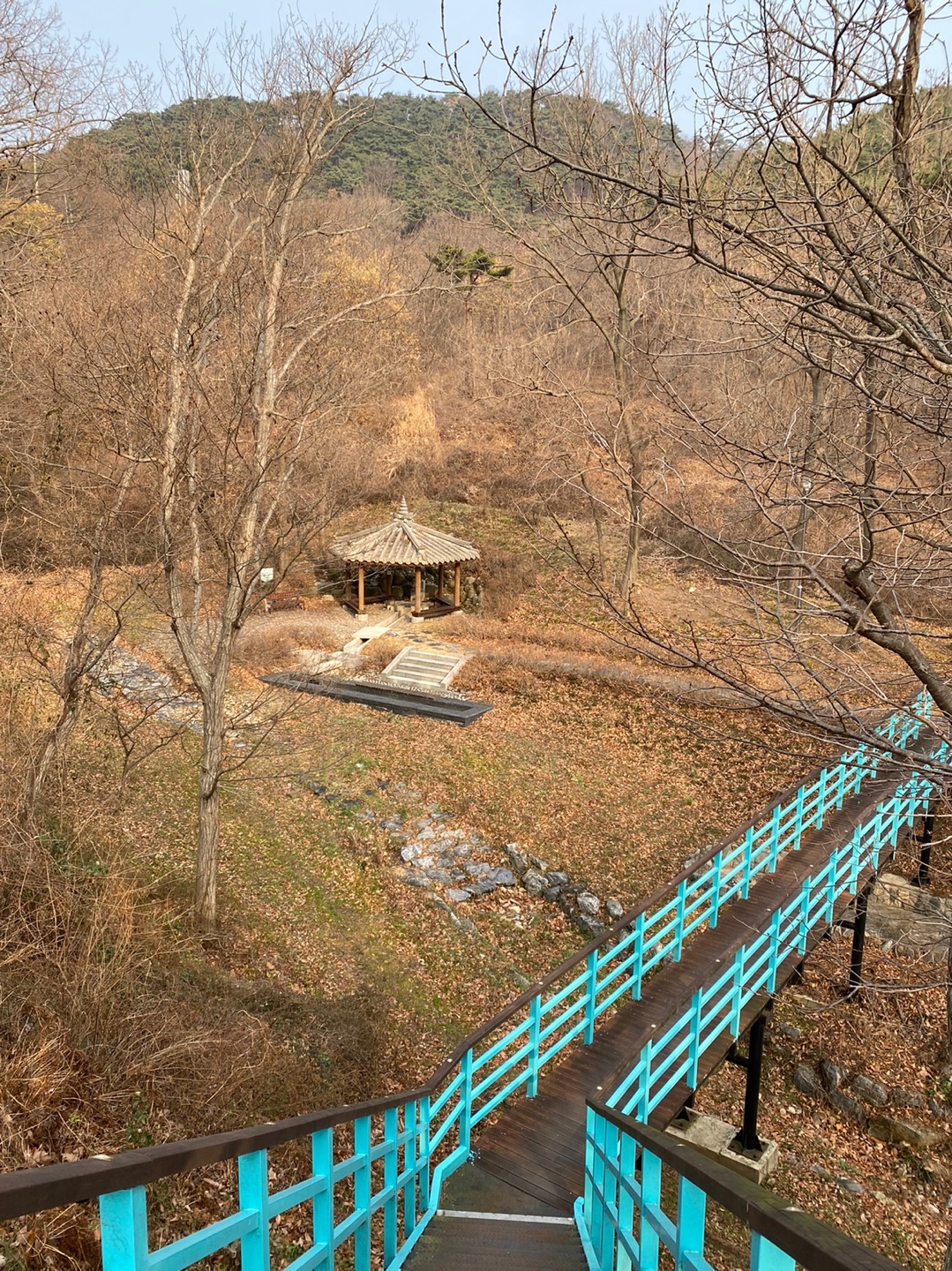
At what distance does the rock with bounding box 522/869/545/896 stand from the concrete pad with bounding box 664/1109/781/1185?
402cm

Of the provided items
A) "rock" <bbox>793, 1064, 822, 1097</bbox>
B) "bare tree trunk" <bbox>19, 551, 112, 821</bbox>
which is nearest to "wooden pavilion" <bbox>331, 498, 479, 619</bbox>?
"bare tree trunk" <bbox>19, 551, 112, 821</bbox>

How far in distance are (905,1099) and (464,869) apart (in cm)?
587

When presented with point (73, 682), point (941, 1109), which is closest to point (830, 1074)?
point (941, 1109)

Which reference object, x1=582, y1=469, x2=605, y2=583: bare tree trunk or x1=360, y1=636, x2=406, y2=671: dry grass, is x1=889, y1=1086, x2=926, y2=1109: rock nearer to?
x1=582, y1=469, x2=605, y2=583: bare tree trunk

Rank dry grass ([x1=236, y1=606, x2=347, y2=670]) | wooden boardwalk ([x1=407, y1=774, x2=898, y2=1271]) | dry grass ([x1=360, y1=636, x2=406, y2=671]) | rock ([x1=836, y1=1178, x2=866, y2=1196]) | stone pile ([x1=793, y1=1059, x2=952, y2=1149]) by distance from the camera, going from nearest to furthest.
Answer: wooden boardwalk ([x1=407, y1=774, x2=898, y2=1271])
rock ([x1=836, y1=1178, x2=866, y2=1196])
stone pile ([x1=793, y1=1059, x2=952, y2=1149])
dry grass ([x1=236, y1=606, x2=347, y2=670])
dry grass ([x1=360, y1=636, x2=406, y2=671])

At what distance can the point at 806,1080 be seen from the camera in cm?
934

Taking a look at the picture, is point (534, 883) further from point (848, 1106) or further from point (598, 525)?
point (598, 525)

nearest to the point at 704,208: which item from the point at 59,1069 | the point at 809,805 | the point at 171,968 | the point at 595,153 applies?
the point at 59,1069

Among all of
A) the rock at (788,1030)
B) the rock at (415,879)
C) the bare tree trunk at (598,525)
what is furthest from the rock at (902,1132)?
the bare tree trunk at (598,525)

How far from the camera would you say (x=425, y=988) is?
9.65 meters

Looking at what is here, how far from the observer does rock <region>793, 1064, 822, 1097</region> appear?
9.29m

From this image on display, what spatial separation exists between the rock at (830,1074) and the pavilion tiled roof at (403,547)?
15.5m

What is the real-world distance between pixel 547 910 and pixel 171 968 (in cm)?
588

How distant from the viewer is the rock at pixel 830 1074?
9.30 meters
